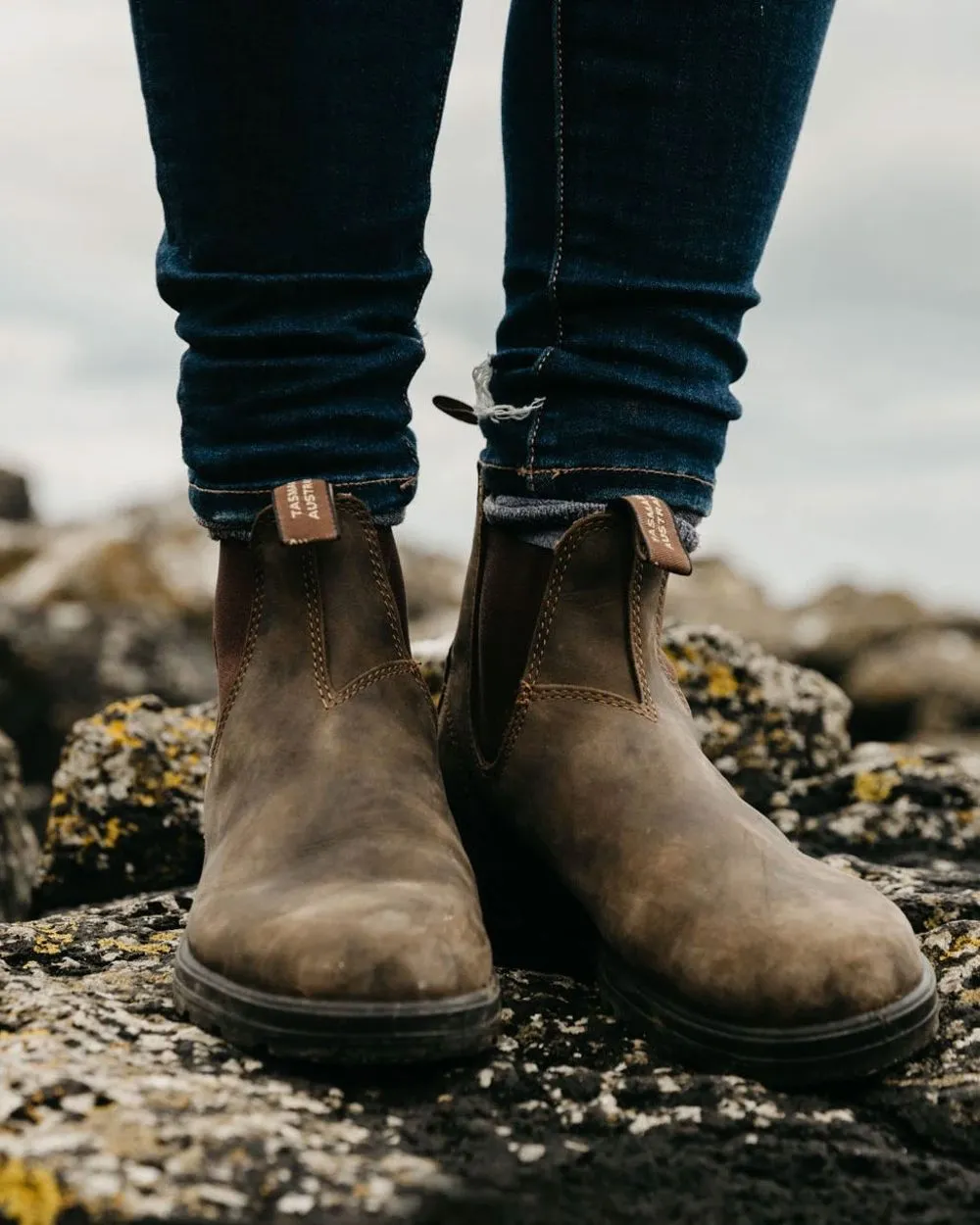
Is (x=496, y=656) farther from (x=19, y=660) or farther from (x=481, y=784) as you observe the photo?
(x=19, y=660)

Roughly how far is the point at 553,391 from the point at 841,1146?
3.06ft

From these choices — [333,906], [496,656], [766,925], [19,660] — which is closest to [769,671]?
[496,656]

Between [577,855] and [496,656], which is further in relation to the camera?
[496,656]

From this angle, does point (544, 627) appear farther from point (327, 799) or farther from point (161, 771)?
point (161, 771)

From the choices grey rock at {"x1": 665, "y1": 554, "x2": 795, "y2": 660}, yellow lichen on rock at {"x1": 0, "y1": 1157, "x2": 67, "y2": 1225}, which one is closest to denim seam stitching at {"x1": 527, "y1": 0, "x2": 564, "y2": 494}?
yellow lichen on rock at {"x1": 0, "y1": 1157, "x2": 67, "y2": 1225}

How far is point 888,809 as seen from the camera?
2.68 meters

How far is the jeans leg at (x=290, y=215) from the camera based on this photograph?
1.41 m

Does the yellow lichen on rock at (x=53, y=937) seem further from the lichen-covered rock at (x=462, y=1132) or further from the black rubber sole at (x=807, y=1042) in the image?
the black rubber sole at (x=807, y=1042)

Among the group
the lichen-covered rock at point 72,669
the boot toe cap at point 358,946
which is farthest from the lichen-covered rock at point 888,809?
the lichen-covered rock at point 72,669

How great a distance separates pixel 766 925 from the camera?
1.34 meters

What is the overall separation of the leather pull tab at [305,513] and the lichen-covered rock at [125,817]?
1200mm

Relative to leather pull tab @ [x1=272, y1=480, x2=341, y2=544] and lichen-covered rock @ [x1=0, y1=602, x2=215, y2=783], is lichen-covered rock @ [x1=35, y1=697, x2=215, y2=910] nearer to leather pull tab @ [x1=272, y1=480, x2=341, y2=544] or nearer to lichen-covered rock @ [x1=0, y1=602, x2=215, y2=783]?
leather pull tab @ [x1=272, y1=480, x2=341, y2=544]

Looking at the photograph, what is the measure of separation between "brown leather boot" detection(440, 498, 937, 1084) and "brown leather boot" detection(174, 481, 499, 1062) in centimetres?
14

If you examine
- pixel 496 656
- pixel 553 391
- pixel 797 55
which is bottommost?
pixel 496 656
